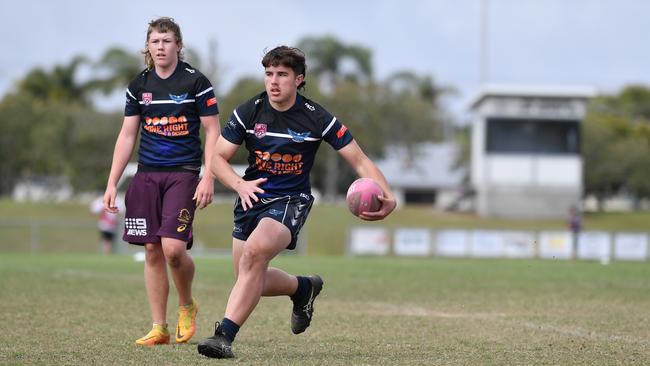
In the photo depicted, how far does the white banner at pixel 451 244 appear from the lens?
36.8m

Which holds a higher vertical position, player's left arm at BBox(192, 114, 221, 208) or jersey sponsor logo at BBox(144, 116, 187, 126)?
jersey sponsor logo at BBox(144, 116, 187, 126)

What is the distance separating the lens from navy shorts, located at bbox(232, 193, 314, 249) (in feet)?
25.0

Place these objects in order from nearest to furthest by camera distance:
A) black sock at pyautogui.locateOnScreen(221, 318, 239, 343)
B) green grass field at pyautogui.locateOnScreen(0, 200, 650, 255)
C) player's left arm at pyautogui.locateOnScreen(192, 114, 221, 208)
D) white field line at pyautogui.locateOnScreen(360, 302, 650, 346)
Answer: black sock at pyautogui.locateOnScreen(221, 318, 239, 343)
player's left arm at pyautogui.locateOnScreen(192, 114, 221, 208)
white field line at pyautogui.locateOnScreen(360, 302, 650, 346)
green grass field at pyautogui.locateOnScreen(0, 200, 650, 255)

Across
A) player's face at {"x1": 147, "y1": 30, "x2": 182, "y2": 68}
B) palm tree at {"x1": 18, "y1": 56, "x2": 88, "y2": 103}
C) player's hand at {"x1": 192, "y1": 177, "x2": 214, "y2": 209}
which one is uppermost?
palm tree at {"x1": 18, "y1": 56, "x2": 88, "y2": 103}

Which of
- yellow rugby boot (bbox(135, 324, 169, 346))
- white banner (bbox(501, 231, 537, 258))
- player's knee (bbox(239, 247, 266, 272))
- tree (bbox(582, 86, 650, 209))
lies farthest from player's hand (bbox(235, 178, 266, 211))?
tree (bbox(582, 86, 650, 209))

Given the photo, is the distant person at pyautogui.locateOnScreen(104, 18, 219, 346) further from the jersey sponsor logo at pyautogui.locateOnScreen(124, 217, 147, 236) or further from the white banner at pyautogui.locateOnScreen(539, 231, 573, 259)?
the white banner at pyautogui.locateOnScreen(539, 231, 573, 259)

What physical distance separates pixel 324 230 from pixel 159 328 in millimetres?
45212

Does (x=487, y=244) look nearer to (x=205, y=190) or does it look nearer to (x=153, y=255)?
(x=153, y=255)

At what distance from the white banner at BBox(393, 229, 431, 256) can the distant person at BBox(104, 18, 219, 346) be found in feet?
93.9

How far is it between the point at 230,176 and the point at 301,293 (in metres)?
1.31

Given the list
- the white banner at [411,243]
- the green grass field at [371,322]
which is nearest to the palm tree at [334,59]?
the white banner at [411,243]

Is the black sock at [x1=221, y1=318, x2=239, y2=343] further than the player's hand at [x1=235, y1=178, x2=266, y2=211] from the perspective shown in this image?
No

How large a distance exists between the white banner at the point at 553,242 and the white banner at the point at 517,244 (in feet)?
1.42

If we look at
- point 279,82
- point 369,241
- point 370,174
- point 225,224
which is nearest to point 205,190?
point 279,82
